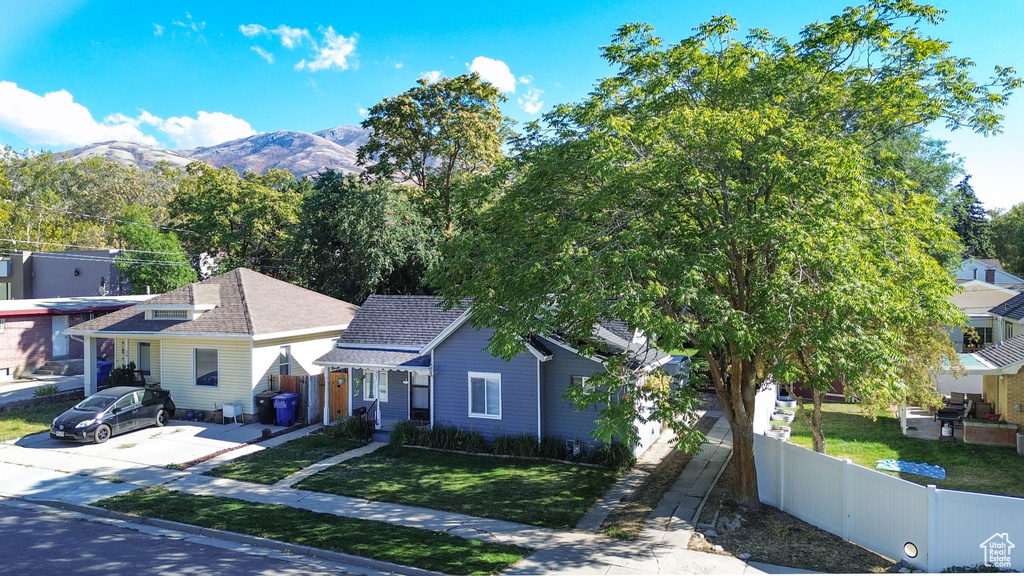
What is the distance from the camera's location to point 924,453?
1781cm

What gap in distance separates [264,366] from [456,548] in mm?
13493

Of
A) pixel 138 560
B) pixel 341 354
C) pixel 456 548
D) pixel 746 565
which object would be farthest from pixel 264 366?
pixel 746 565

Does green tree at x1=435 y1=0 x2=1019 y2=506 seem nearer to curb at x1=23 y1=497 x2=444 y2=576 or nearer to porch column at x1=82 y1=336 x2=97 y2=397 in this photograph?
curb at x1=23 y1=497 x2=444 y2=576

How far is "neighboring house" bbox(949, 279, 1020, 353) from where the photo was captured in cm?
3080

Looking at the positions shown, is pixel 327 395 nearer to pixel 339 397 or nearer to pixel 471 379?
pixel 339 397

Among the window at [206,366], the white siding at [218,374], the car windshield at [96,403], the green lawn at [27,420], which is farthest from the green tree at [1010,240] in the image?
the green lawn at [27,420]

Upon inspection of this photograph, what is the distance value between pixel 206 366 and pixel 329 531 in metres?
13.1

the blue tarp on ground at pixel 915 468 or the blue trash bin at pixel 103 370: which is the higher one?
the blue trash bin at pixel 103 370

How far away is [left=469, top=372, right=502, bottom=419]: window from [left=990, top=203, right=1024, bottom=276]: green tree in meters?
66.8

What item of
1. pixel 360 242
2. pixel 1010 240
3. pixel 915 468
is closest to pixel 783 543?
pixel 915 468

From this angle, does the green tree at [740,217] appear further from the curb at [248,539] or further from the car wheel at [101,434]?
the car wheel at [101,434]

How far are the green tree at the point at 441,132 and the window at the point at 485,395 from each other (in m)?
18.5

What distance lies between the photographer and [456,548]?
37.1ft

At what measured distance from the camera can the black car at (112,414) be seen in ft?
61.4
